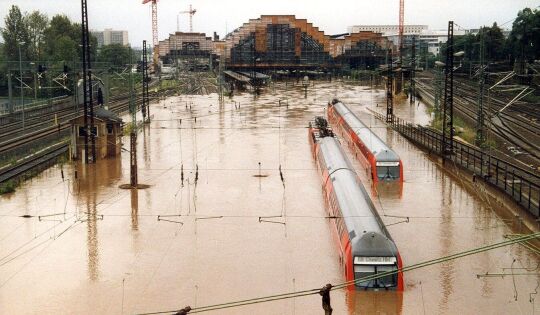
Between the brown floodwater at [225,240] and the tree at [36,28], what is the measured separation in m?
89.0

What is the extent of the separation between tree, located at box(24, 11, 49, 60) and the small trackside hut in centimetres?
8274

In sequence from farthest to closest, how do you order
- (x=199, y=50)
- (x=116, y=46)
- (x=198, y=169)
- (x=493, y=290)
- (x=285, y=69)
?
(x=199, y=50), (x=285, y=69), (x=116, y=46), (x=198, y=169), (x=493, y=290)

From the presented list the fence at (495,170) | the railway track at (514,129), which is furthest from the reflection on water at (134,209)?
the railway track at (514,129)

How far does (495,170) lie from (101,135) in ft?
92.0

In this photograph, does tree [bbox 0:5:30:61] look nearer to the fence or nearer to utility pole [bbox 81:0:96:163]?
utility pole [bbox 81:0:96:163]

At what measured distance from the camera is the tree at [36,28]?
126 metres

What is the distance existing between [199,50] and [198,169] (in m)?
146

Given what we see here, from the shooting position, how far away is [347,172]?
100 ft

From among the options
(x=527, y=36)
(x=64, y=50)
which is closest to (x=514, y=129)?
(x=527, y=36)

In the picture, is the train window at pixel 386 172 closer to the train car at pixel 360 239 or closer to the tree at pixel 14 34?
the train car at pixel 360 239

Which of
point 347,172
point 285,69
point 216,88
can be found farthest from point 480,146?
point 285,69

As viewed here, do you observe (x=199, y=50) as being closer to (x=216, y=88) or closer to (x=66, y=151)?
(x=216, y=88)

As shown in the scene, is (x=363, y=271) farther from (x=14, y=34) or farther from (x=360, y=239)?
(x=14, y=34)

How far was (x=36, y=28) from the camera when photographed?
130 metres
